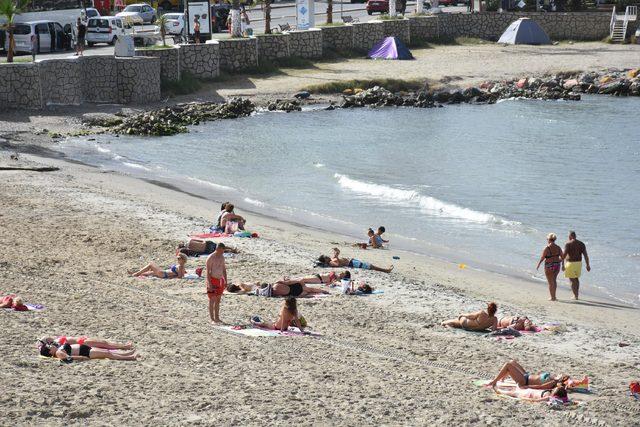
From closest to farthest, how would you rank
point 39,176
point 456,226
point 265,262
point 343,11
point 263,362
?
point 263,362
point 265,262
point 456,226
point 39,176
point 343,11

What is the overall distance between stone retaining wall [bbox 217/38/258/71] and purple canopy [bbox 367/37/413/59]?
22.7 ft

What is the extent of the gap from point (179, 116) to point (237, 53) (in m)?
7.35

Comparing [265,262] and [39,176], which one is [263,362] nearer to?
[265,262]

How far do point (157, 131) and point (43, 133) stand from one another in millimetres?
3942

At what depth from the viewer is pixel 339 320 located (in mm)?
15641

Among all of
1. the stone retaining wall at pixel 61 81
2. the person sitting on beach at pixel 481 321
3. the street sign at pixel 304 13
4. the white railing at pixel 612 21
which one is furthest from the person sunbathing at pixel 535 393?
the white railing at pixel 612 21

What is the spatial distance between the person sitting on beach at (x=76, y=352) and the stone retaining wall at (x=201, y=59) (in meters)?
30.7

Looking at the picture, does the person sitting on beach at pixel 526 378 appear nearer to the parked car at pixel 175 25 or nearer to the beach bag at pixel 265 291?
the beach bag at pixel 265 291

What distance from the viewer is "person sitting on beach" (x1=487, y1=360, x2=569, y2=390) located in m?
12.5

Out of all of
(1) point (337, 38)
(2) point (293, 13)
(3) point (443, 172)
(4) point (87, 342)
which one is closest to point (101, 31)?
(1) point (337, 38)

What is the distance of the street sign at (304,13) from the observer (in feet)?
160

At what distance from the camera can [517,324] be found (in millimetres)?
15625

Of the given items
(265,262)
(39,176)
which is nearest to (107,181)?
(39,176)

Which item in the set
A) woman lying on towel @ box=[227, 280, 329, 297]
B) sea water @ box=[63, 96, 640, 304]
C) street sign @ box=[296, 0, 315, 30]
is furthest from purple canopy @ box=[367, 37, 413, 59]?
woman lying on towel @ box=[227, 280, 329, 297]
